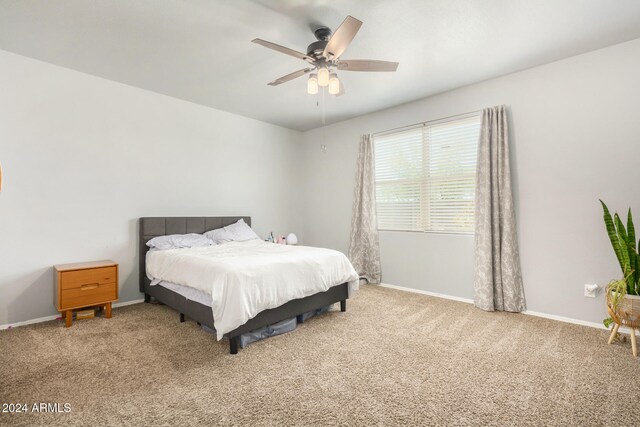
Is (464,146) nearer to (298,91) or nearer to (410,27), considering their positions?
(410,27)

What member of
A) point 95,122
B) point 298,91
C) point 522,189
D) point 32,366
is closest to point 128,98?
point 95,122

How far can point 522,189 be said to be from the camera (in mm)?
3424

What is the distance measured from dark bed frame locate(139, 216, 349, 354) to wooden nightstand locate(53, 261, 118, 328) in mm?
454

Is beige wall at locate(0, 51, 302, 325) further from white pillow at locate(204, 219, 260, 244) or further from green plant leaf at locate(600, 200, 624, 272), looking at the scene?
green plant leaf at locate(600, 200, 624, 272)

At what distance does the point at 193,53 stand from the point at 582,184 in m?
4.06

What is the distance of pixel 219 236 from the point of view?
13.9 ft

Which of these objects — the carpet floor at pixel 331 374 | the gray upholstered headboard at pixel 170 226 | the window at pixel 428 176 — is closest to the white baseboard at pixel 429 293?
the carpet floor at pixel 331 374

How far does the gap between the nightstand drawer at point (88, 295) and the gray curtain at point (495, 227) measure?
13.3 ft

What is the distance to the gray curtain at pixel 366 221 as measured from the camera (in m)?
4.74

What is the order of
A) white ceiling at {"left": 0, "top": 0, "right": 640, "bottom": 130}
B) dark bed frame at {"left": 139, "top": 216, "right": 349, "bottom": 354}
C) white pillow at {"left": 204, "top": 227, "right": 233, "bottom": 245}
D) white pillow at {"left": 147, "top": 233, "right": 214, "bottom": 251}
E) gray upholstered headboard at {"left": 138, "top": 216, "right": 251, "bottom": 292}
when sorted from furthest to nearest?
white pillow at {"left": 204, "top": 227, "right": 233, "bottom": 245} → gray upholstered headboard at {"left": 138, "top": 216, "right": 251, "bottom": 292} → white pillow at {"left": 147, "top": 233, "right": 214, "bottom": 251} → dark bed frame at {"left": 139, "top": 216, "right": 349, "bottom": 354} → white ceiling at {"left": 0, "top": 0, "right": 640, "bottom": 130}

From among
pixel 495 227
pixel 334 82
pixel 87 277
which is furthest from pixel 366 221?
pixel 87 277

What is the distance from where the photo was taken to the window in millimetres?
3881

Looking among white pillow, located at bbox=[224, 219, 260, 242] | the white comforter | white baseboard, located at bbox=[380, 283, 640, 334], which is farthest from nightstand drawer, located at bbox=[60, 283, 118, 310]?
white baseboard, located at bbox=[380, 283, 640, 334]

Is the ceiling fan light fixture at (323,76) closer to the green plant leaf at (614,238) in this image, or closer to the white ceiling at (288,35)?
the white ceiling at (288,35)
